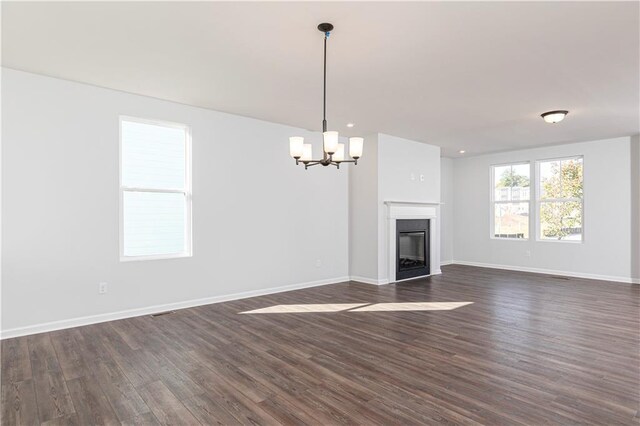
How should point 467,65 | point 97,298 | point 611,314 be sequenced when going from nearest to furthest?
point 467,65
point 97,298
point 611,314

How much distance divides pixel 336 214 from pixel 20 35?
4655 mm

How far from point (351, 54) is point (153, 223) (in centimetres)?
307

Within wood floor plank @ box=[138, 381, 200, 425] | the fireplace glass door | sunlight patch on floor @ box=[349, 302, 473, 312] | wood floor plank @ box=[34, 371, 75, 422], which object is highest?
the fireplace glass door

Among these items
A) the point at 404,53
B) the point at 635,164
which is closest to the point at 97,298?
the point at 404,53

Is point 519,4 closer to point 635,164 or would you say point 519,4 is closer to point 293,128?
point 293,128

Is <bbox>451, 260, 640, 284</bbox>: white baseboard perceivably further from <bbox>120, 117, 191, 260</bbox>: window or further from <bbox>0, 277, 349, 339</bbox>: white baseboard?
<bbox>120, 117, 191, 260</bbox>: window

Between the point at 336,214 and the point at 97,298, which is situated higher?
the point at 336,214

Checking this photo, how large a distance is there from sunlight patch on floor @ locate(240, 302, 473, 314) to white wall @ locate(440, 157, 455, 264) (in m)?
4.06

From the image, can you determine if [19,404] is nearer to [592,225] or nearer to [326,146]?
[326,146]

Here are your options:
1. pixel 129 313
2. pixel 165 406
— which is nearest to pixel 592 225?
pixel 165 406

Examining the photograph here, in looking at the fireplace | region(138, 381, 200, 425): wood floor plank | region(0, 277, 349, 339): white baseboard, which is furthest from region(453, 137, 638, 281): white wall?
region(138, 381, 200, 425): wood floor plank

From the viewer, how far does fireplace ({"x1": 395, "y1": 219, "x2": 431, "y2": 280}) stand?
22.0 feet

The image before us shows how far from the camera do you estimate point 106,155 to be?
13.6 feet

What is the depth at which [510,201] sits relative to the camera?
8.13 meters
